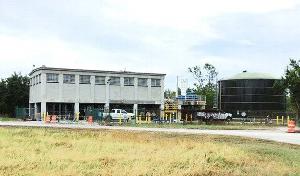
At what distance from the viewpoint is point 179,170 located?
50.8 feet

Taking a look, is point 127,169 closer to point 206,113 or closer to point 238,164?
point 238,164

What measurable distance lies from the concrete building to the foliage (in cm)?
601

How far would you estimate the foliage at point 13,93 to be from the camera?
295 feet

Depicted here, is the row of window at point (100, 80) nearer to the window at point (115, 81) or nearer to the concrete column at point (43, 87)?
the window at point (115, 81)

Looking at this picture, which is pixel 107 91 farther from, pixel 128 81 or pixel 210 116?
pixel 210 116

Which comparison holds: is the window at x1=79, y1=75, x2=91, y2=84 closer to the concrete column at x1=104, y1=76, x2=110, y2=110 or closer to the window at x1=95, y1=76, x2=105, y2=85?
the window at x1=95, y1=76, x2=105, y2=85

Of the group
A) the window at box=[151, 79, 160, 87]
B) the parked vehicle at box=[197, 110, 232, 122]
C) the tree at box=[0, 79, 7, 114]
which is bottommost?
the parked vehicle at box=[197, 110, 232, 122]

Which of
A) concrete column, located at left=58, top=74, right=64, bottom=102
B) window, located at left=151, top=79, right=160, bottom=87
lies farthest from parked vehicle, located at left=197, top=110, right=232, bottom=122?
window, located at left=151, top=79, right=160, bottom=87

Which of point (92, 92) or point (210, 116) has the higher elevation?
point (92, 92)

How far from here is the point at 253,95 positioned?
77625 mm

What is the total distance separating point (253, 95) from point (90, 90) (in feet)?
75.1

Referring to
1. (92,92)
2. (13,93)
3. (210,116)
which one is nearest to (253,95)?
(210,116)

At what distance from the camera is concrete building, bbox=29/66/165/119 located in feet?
254

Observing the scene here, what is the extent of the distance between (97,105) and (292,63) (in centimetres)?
2863
